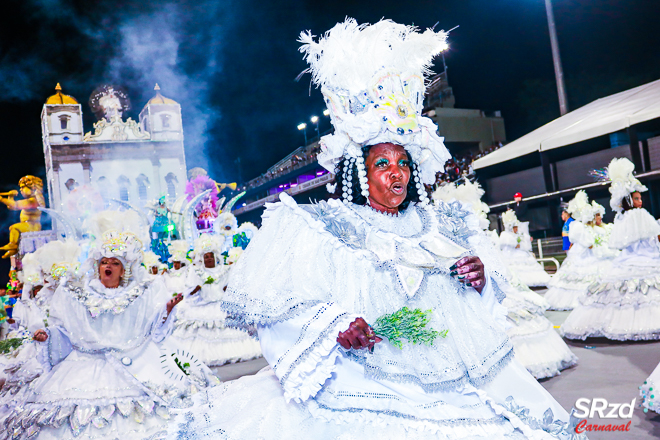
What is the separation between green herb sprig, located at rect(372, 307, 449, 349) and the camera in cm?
195

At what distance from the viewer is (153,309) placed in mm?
4758

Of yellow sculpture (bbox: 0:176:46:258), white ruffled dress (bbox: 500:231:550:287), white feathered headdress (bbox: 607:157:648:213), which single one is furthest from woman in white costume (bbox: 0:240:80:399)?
yellow sculpture (bbox: 0:176:46:258)

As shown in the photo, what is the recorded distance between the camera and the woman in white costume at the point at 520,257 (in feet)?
41.2

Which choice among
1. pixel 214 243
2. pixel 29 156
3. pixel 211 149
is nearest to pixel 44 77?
pixel 29 156

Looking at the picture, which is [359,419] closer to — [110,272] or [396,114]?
[396,114]

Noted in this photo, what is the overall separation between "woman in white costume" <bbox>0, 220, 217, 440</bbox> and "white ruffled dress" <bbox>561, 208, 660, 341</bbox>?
16.6ft

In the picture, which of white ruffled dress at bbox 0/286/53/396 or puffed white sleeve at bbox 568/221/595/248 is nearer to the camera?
white ruffled dress at bbox 0/286/53/396

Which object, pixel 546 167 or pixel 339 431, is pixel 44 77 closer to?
pixel 546 167

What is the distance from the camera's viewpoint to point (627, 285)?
6648 millimetres

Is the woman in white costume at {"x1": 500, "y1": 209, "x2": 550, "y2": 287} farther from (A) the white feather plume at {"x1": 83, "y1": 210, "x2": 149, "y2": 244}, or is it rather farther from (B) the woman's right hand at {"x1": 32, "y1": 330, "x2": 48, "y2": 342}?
(B) the woman's right hand at {"x1": 32, "y1": 330, "x2": 48, "y2": 342}

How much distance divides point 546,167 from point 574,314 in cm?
1004

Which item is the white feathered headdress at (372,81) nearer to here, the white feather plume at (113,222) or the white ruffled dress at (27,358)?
the white ruffled dress at (27,358)

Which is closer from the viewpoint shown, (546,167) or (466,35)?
(466,35)

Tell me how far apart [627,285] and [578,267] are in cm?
296
